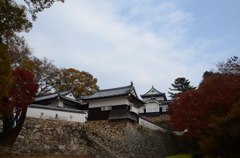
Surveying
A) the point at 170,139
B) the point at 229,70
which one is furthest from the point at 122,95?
the point at 170,139

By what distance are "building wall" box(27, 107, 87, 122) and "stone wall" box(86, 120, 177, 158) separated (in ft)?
7.08

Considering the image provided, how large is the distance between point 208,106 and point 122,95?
24.8 ft

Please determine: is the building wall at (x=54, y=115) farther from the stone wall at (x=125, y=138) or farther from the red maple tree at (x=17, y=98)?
the stone wall at (x=125, y=138)

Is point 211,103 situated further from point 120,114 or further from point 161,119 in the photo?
point 161,119

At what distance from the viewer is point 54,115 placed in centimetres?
1478

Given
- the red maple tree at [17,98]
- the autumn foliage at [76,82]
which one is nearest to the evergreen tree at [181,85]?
the autumn foliage at [76,82]

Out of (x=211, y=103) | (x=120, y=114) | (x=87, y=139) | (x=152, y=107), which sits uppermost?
(x=152, y=107)

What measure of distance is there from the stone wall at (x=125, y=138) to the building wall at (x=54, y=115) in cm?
216

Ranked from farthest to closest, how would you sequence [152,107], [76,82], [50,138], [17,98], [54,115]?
[152,107] < [76,82] < [54,115] < [17,98] < [50,138]

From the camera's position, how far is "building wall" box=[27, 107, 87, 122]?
546 inches

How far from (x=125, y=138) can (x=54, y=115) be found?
21.5ft

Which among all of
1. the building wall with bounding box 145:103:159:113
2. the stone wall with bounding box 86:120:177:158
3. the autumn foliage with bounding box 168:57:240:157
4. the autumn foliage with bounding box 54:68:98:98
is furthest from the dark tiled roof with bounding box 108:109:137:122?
the building wall with bounding box 145:103:159:113

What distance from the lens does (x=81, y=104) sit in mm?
20141

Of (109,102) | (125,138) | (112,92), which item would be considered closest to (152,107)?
(112,92)
